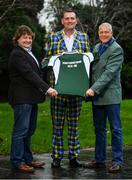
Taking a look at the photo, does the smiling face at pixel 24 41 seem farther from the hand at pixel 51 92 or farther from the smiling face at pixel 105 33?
the smiling face at pixel 105 33

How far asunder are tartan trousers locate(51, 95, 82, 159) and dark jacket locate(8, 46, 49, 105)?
0.36m

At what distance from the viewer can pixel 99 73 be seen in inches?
315

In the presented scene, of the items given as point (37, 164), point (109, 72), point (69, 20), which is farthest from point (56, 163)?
point (69, 20)

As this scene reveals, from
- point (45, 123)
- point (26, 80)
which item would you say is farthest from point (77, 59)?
point (45, 123)

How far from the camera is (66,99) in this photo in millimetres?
8156

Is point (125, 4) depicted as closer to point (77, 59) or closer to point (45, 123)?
point (45, 123)

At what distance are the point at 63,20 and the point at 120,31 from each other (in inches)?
1266

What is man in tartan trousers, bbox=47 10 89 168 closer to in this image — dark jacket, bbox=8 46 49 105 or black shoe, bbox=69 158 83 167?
black shoe, bbox=69 158 83 167

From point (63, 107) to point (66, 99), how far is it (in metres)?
0.14

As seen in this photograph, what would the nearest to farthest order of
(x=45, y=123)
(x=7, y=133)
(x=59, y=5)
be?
(x=7, y=133) < (x=45, y=123) < (x=59, y=5)

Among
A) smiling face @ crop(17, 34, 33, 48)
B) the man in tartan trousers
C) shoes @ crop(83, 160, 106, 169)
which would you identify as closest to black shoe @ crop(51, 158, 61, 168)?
the man in tartan trousers

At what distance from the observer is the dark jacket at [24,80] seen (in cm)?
772

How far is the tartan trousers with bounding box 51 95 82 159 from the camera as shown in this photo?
321 inches

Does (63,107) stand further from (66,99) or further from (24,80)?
(24,80)
